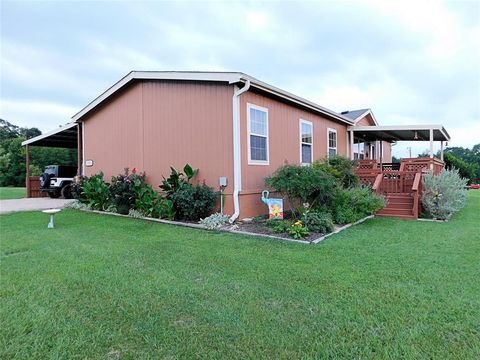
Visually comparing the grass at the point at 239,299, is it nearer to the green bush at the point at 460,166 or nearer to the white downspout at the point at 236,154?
the white downspout at the point at 236,154

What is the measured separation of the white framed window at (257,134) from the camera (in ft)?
25.6

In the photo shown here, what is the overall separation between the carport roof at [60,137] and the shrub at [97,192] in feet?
11.7

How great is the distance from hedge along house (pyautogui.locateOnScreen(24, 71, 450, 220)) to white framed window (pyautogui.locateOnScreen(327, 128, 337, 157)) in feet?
2.64

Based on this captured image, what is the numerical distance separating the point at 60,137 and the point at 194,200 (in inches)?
443

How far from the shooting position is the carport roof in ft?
42.4

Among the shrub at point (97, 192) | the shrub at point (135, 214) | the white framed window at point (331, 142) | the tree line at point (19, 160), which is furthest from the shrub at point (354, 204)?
the tree line at point (19, 160)

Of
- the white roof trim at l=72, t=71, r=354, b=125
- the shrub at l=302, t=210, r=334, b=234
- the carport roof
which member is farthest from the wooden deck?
the carport roof

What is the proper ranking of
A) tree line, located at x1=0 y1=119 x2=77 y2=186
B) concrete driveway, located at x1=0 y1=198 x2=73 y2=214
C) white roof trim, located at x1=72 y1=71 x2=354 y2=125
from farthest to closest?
tree line, located at x1=0 y1=119 x2=77 y2=186 → concrete driveway, located at x1=0 y1=198 x2=73 y2=214 → white roof trim, located at x1=72 y1=71 x2=354 y2=125

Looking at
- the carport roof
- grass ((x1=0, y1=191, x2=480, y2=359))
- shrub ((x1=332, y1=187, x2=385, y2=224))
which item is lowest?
grass ((x1=0, y1=191, x2=480, y2=359))

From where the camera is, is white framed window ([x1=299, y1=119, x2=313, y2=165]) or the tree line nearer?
white framed window ([x1=299, y1=119, x2=313, y2=165])

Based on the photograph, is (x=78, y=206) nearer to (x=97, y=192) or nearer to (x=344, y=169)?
(x=97, y=192)

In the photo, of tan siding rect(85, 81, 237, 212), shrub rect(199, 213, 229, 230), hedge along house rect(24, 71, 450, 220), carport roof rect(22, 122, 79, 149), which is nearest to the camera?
shrub rect(199, 213, 229, 230)

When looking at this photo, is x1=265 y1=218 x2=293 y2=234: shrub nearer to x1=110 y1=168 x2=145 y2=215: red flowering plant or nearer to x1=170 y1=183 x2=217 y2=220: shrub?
x1=170 y1=183 x2=217 y2=220: shrub

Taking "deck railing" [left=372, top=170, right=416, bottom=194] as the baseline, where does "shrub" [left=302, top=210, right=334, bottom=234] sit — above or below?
below
